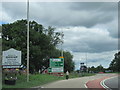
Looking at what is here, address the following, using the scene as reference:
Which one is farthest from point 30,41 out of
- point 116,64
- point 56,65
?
point 116,64

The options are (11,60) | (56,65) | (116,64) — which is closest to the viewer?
(11,60)

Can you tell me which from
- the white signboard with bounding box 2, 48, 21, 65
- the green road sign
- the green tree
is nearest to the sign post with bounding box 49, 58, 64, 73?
the green road sign

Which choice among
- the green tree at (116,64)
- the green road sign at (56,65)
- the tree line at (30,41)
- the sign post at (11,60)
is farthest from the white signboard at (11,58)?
the green tree at (116,64)

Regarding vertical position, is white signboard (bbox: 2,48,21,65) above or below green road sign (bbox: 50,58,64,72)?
above

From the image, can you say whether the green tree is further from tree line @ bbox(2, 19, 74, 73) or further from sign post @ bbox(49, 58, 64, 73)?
tree line @ bbox(2, 19, 74, 73)

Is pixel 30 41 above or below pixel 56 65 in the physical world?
above

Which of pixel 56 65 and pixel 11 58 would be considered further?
pixel 56 65

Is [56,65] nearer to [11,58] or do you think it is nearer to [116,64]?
[11,58]

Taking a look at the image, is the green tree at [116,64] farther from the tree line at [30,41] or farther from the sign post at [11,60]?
the sign post at [11,60]

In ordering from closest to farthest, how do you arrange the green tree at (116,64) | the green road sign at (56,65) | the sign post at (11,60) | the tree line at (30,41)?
the sign post at (11,60)
the tree line at (30,41)
the green road sign at (56,65)
the green tree at (116,64)

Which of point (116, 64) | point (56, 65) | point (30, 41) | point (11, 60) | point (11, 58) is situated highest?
point (30, 41)

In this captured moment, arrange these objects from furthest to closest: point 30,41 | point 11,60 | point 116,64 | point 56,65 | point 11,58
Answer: point 116,64 → point 56,65 → point 30,41 → point 11,58 → point 11,60

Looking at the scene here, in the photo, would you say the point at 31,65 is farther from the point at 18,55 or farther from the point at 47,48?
the point at 18,55

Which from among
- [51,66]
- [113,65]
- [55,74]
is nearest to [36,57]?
[51,66]
